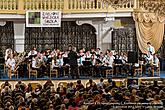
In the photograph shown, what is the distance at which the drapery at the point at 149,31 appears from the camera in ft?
78.7

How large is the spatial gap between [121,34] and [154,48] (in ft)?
7.05

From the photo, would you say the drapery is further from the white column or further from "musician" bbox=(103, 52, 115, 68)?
the white column

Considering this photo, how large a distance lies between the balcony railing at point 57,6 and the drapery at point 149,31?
1054 millimetres

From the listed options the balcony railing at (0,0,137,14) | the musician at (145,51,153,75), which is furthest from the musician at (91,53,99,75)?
the balcony railing at (0,0,137,14)

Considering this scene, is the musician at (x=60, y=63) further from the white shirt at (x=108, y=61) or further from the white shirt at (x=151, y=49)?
the white shirt at (x=151, y=49)

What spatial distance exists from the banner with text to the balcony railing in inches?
19.0

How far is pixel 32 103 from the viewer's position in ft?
39.5

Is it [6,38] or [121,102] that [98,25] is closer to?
[6,38]

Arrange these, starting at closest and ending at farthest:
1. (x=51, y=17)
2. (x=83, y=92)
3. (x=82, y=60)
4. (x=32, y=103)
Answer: (x=32, y=103) < (x=83, y=92) < (x=82, y=60) < (x=51, y=17)

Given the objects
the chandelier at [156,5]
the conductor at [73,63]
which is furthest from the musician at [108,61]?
the chandelier at [156,5]

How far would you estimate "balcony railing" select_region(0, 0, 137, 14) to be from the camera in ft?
78.4

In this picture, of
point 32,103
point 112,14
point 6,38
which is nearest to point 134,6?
point 112,14

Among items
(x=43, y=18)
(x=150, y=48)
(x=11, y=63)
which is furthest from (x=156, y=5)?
(x=43, y=18)

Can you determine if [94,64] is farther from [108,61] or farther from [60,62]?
[60,62]
